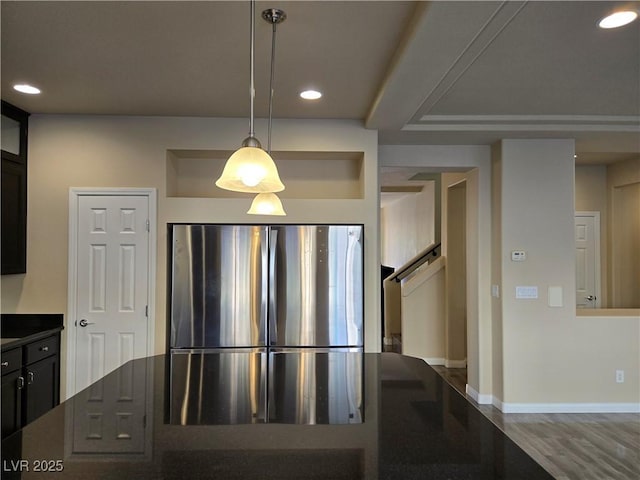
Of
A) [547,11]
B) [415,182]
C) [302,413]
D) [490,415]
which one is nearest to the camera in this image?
[302,413]

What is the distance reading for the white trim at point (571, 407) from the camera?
3811mm

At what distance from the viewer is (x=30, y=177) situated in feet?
11.0

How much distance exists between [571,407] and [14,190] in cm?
509

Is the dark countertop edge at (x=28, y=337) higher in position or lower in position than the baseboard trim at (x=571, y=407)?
higher

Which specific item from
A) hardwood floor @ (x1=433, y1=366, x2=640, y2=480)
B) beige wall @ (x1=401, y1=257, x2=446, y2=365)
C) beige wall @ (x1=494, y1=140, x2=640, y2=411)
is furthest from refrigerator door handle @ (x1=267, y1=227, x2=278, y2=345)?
beige wall @ (x1=401, y1=257, x2=446, y2=365)

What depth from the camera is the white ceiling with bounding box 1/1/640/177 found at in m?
1.90

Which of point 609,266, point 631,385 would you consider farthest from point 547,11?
point 609,266

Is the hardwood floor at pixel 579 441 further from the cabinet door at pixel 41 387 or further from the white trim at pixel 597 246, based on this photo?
the cabinet door at pixel 41 387

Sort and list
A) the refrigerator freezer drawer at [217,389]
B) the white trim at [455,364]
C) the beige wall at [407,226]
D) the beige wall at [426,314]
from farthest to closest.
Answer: the beige wall at [407,226]
the beige wall at [426,314]
the white trim at [455,364]
the refrigerator freezer drawer at [217,389]

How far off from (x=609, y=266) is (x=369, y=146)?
379 centimetres

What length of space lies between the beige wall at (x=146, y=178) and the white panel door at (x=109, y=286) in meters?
0.13

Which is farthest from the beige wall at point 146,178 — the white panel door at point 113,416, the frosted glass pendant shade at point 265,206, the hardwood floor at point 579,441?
the white panel door at point 113,416

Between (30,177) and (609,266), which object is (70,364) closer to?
(30,177)

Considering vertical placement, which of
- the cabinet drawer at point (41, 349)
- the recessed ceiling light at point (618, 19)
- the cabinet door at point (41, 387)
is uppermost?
the recessed ceiling light at point (618, 19)
